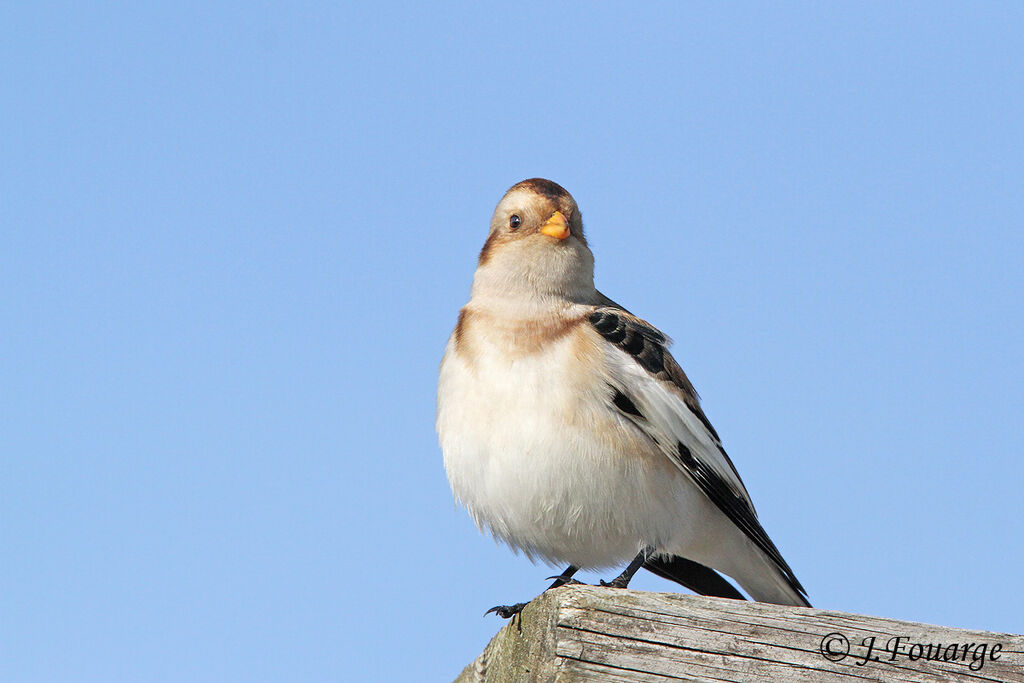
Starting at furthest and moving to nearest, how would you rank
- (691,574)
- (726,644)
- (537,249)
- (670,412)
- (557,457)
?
(691,574), (537,249), (670,412), (557,457), (726,644)

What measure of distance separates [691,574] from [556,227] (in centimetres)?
222

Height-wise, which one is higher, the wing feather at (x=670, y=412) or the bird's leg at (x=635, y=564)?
the wing feather at (x=670, y=412)

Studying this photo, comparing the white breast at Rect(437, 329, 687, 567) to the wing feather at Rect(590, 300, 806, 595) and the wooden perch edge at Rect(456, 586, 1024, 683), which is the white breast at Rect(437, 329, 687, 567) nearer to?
the wing feather at Rect(590, 300, 806, 595)

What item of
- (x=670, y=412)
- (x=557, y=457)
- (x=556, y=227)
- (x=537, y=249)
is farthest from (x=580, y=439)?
(x=556, y=227)

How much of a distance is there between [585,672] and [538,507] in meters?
2.31

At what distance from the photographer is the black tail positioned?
6.38 m

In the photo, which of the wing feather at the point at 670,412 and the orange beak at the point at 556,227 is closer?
the wing feather at the point at 670,412

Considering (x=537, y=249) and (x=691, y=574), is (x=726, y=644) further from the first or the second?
(x=537, y=249)

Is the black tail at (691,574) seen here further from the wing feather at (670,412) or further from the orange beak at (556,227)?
the orange beak at (556,227)

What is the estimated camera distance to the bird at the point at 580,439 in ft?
17.9

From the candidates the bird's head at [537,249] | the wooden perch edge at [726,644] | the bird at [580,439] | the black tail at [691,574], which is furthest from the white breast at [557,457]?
the wooden perch edge at [726,644]

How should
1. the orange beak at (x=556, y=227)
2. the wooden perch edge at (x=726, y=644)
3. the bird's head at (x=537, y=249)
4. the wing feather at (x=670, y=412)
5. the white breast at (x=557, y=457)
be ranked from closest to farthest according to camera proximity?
the wooden perch edge at (x=726, y=644)
the white breast at (x=557, y=457)
the wing feather at (x=670, y=412)
the bird's head at (x=537, y=249)
the orange beak at (x=556, y=227)

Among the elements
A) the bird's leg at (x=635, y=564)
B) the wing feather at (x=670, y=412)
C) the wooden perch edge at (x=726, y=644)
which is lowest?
the wooden perch edge at (x=726, y=644)

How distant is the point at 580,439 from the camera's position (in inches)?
212
